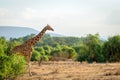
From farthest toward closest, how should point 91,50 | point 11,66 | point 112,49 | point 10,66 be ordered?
1. point 91,50
2. point 112,49
3. point 11,66
4. point 10,66

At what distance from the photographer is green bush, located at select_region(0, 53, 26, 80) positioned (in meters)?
17.3

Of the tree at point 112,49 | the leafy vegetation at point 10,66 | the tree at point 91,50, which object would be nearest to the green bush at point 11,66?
the leafy vegetation at point 10,66

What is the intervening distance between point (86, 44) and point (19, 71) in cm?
2312

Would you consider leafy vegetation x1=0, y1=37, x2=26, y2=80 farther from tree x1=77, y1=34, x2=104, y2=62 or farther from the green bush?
tree x1=77, y1=34, x2=104, y2=62

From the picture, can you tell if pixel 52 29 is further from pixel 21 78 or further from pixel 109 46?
pixel 109 46

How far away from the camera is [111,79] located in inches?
620

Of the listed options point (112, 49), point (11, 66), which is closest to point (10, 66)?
point (11, 66)

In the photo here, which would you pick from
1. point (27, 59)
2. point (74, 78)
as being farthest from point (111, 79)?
point (27, 59)

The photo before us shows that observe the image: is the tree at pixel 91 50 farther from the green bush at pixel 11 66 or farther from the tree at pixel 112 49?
the green bush at pixel 11 66

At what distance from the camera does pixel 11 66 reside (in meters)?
17.7

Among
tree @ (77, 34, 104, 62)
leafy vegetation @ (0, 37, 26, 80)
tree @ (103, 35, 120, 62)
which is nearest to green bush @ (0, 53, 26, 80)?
leafy vegetation @ (0, 37, 26, 80)

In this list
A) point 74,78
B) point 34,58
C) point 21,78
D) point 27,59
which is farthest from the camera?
point 34,58

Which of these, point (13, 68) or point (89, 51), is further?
point (89, 51)

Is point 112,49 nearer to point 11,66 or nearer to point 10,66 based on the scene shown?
point 11,66
